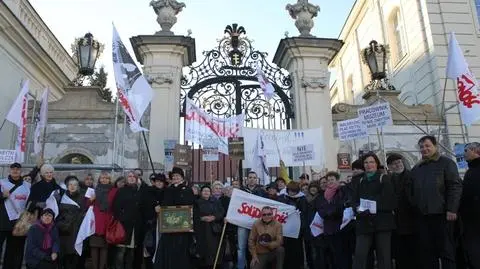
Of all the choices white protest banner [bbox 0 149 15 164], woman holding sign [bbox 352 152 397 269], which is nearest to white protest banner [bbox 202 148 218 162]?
white protest banner [bbox 0 149 15 164]

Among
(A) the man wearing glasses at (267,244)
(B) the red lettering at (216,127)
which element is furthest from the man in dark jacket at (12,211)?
(B) the red lettering at (216,127)

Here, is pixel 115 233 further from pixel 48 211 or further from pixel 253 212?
pixel 253 212

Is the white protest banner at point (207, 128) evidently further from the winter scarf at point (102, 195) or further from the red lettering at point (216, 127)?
the winter scarf at point (102, 195)

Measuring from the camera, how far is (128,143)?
1177cm

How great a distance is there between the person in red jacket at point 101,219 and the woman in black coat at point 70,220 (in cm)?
31

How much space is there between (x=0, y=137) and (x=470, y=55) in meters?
15.4

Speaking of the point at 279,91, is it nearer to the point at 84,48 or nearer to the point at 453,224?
the point at 84,48

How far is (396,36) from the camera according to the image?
65.3ft

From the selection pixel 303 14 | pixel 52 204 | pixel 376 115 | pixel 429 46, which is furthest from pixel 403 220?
pixel 429 46

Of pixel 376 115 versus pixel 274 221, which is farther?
pixel 376 115

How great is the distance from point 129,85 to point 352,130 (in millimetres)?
5280

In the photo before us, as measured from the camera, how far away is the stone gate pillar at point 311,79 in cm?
1247

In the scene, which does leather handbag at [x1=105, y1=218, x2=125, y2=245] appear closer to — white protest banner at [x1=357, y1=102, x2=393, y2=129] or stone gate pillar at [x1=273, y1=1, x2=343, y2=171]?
white protest banner at [x1=357, y1=102, x2=393, y2=129]

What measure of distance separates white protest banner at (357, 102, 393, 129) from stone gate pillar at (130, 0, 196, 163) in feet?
16.4
